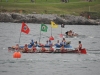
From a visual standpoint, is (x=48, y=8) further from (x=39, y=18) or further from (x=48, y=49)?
(x=48, y=49)

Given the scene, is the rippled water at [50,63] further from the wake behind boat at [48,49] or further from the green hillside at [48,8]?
the green hillside at [48,8]

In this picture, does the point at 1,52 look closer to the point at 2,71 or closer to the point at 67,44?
the point at 67,44

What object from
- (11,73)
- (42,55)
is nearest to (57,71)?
(11,73)

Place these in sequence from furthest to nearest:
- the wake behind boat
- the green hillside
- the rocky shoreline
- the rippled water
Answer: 1. the green hillside
2. the rocky shoreline
3. the wake behind boat
4. the rippled water

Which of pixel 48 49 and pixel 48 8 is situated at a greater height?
pixel 48 8

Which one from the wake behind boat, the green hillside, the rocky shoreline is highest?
the green hillside

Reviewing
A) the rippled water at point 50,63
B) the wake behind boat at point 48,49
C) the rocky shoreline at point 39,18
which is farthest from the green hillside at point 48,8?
the wake behind boat at point 48,49

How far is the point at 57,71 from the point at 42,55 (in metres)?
12.3

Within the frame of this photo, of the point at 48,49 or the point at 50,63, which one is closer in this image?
the point at 50,63

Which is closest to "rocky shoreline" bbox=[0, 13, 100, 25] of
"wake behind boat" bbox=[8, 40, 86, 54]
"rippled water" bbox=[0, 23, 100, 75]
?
"rippled water" bbox=[0, 23, 100, 75]

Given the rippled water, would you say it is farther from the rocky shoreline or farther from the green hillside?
the green hillside

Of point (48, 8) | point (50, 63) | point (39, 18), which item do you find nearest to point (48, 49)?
point (50, 63)

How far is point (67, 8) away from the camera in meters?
147

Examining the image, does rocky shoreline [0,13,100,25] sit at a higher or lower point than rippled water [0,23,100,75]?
higher
